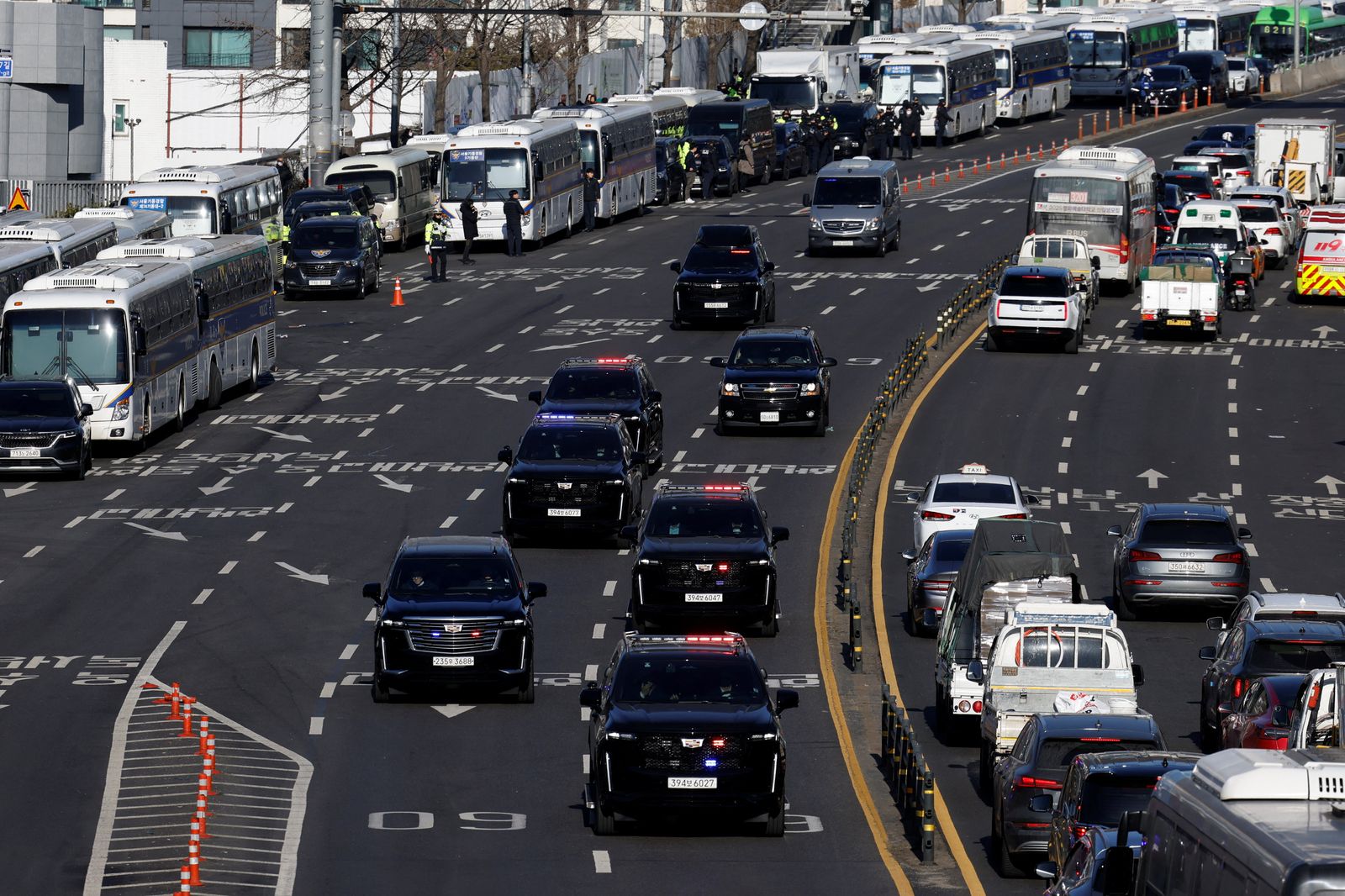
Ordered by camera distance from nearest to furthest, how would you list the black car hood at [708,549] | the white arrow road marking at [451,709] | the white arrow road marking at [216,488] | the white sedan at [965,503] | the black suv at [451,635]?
the black suv at [451,635], the white arrow road marking at [451,709], the black car hood at [708,549], the white sedan at [965,503], the white arrow road marking at [216,488]

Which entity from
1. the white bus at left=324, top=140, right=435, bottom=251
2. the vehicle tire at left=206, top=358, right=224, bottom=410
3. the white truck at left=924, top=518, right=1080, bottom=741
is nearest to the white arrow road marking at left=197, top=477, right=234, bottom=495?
the vehicle tire at left=206, top=358, right=224, bottom=410

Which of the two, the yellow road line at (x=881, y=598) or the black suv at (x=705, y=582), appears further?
the black suv at (x=705, y=582)

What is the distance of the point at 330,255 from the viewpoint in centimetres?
5997

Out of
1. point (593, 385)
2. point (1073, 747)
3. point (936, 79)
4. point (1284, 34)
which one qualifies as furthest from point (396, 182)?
point (1284, 34)

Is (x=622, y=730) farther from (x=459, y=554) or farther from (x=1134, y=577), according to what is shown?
(x=1134, y=577)

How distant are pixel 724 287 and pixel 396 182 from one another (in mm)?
16895

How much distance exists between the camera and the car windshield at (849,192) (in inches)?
2579

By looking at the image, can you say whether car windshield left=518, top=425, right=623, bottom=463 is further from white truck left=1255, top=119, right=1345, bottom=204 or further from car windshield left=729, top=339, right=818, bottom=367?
white truck left=1255, top=119, right=1345, bottom=204

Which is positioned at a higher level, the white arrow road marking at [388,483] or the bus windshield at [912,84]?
the bus windshield at [912,84]

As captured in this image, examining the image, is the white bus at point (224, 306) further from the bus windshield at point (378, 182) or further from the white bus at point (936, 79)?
the white bus at point (936, 79)

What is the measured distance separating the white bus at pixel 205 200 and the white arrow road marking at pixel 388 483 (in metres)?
21.8

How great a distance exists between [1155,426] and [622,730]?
27008 millimetres

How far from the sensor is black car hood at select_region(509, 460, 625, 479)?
115 feet

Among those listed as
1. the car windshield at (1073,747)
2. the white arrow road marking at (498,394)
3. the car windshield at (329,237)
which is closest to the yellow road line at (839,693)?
the car windshield at (1073,747)
